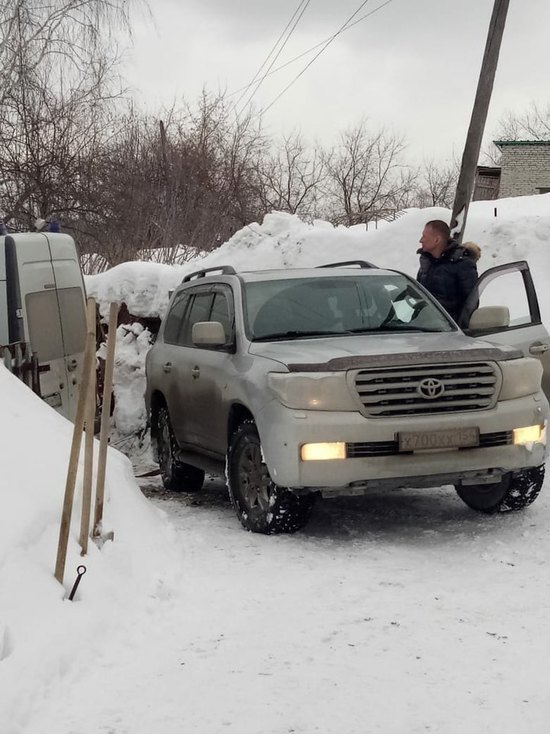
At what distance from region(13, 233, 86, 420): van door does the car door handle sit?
3870 millimetres

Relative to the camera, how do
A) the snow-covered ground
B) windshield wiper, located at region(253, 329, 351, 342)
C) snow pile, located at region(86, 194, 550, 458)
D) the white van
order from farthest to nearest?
snow pile, located at region(86, 194, 550, 458) < the white van < windshield wiper, located at region(253, 329, 351, 342) < the snow-covered ground

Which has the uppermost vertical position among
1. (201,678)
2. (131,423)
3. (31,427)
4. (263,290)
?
(263,290)

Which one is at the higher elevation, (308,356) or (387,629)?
(308,356)

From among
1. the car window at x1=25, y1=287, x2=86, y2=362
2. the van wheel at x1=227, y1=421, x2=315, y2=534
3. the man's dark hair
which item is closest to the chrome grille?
the van wheel at x1=227, y1=421, x2=315, y2=534

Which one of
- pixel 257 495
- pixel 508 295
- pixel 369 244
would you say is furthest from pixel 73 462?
pixel 369 244

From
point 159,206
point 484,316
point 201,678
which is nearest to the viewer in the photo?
point 201,678

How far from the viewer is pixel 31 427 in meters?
5.43

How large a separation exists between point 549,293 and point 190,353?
284 inches

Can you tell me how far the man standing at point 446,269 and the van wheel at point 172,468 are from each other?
258cm

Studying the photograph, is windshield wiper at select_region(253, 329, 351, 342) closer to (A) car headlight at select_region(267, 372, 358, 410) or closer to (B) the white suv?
(B) the white suv

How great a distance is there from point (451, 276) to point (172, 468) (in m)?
2.92

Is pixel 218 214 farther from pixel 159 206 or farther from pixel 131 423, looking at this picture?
pixel 131 423

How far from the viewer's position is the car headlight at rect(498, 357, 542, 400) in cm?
604

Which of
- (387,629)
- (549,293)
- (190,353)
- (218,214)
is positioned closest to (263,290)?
(190,353)
